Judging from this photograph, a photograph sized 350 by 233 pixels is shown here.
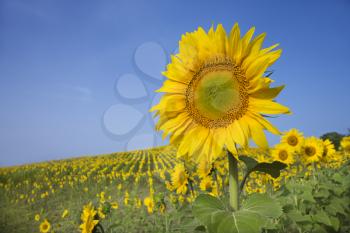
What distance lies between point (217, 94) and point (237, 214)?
22.0 inches

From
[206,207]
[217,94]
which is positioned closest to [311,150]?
[217,94]

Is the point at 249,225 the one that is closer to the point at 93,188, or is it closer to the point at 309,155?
the point at 309,155

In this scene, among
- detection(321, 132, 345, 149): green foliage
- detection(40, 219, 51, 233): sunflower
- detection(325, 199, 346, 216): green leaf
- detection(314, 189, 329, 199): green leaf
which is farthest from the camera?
detection(321, 132, 345, 149): green foliage

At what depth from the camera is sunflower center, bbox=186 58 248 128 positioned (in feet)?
4.97

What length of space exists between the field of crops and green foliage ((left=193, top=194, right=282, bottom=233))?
86 mm

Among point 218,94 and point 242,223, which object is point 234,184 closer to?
point 242,223

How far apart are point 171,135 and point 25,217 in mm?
10332

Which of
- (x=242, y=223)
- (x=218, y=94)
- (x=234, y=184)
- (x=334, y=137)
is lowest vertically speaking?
(x=242, y=223)

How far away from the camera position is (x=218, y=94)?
60.8 inches

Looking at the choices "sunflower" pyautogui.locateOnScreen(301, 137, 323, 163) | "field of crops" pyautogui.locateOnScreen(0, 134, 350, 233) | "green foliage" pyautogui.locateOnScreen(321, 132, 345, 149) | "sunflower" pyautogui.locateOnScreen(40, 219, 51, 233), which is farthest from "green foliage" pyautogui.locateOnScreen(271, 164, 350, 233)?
"green foliage" pyautogui.locateOnScreen(321, 132, 345, 149)

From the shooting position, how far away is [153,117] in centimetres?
176

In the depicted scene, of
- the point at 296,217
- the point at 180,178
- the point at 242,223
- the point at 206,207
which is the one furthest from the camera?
the point at 180,178

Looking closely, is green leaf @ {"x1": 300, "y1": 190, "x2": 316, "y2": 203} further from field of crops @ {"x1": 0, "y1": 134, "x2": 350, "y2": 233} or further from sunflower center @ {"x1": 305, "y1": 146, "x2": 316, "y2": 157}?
sunflower center @ {"x1": 305, "y1": 146, "x2": 316, "y2": 157}

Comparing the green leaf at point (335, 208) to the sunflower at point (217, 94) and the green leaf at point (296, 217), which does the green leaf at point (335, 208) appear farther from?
the sunflower at point (217, 94)
